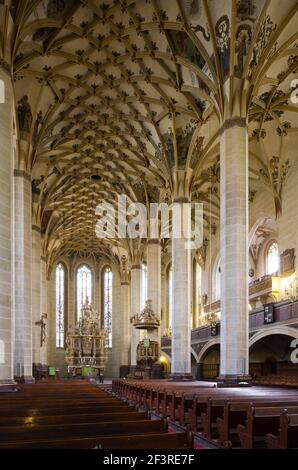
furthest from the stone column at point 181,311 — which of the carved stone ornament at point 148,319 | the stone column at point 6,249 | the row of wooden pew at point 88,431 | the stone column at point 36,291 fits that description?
the row of wooden pew at point 88,431

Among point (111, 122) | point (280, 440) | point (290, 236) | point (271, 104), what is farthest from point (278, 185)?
point (280, 440)

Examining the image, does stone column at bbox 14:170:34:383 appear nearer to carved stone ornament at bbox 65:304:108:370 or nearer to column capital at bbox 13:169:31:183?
column capital at bbox 13:169:31:183

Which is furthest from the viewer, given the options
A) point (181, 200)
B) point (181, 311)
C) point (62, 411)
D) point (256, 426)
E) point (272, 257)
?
point (272, 257)

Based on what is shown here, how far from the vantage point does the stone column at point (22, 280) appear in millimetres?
23734

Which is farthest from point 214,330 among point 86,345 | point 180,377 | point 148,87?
point 86,345

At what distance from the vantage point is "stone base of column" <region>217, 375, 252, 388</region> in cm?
1741

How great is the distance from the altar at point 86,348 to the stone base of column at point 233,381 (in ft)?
101

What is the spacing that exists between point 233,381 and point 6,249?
8.83 meters

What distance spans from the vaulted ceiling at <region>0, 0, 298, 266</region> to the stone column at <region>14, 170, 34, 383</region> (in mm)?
1513

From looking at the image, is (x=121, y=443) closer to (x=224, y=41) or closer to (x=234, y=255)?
(x=234, y=255)

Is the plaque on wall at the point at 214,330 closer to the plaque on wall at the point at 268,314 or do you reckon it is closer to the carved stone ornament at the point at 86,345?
the plaque on wall at the point at 268,314

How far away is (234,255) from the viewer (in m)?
18.9

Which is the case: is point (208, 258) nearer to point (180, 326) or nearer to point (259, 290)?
point (259, 290)

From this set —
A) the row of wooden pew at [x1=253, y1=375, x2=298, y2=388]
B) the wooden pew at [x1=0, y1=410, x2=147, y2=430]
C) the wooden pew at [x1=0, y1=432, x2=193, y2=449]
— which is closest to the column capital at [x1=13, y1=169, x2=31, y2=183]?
the row of wooden pew at [x1=253, y1=375, x2=298, y2=388]
